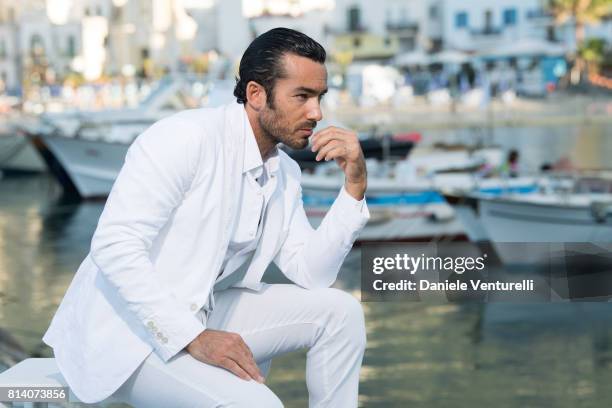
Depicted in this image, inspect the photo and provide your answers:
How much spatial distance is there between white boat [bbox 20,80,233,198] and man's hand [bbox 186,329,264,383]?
2388 centimetres

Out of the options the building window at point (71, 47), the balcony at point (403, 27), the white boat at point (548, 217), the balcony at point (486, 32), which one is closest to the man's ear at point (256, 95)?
the white boat at point (548, 217)

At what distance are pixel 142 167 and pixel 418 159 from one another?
713 inches

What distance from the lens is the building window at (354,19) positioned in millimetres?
86250

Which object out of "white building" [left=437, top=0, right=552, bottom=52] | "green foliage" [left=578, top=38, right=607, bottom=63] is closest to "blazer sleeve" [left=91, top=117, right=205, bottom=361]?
"green foliage" [left=578, top=38, right=607, bottom=63]

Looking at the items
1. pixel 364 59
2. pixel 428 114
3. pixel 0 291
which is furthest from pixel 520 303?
pixel 364 59

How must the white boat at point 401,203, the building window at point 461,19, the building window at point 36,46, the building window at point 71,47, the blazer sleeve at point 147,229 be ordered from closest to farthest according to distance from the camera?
the blazer sleeve at point 147,229
the white boat at point 401,203
the building window at point 461,19
the building window at point 71,47
the building window at point 36,46

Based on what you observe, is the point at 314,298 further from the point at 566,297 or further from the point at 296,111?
the point at 566,297

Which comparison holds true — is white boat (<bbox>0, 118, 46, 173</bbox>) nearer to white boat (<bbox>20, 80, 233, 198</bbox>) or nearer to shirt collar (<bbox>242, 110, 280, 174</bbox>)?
white boat (<bbox>20, 80, 233, 198</bbox>)

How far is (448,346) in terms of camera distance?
498 inches

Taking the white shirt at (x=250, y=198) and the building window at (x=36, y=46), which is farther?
the building window at (x=36, y=46)

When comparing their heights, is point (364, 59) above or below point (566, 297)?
below

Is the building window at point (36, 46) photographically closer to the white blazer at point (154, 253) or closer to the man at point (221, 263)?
the man at point (221, 263)

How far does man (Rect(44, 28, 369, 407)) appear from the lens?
3.04 meters

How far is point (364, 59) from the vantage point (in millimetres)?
85875
